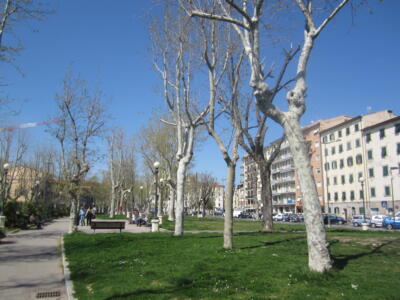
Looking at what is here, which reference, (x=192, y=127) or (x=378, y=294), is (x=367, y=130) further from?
(x=378, y=294)

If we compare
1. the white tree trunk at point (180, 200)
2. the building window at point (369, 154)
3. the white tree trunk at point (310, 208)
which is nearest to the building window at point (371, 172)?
the building window at point (369, 154)

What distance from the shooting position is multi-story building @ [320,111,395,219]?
56.7 metres

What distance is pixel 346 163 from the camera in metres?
60.7

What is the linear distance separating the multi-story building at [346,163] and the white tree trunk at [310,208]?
51.8 metres

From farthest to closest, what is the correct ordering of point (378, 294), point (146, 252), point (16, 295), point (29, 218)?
point (29, 218), point (146, 252), point (16, 295), point (378, 294)

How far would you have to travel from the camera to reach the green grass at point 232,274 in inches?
252

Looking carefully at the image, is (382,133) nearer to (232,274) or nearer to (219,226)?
(219,226)

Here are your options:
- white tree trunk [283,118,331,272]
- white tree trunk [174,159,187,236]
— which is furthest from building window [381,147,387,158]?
white tree trunk [283,118,331,272]

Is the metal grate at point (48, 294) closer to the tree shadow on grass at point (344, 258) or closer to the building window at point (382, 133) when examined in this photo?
the tree shadow on grass at point (344, 258)

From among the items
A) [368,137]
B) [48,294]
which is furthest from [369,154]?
[48,294]

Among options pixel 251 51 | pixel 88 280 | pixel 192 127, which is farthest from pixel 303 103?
pixel 192 127

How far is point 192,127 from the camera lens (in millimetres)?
17625

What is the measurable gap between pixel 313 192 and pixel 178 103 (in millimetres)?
11392

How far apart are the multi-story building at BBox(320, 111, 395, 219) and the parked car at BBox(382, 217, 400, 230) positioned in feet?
60.1
